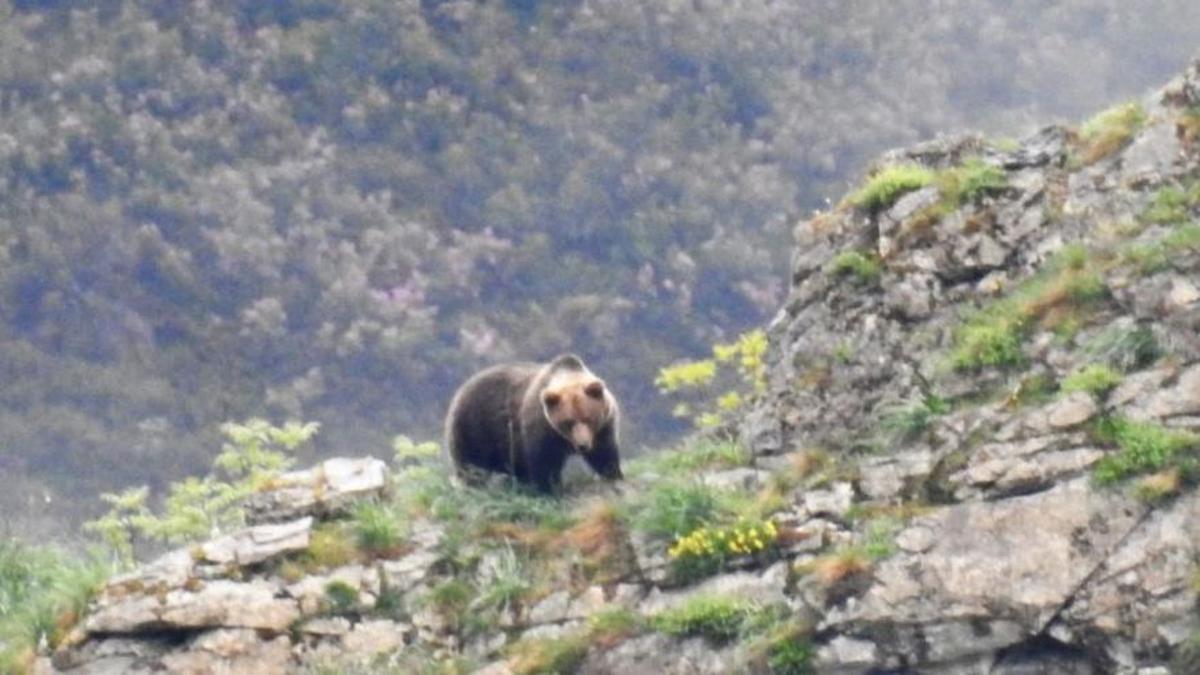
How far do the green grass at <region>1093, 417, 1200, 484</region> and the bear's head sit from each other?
137 inches

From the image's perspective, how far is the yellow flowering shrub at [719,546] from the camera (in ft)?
37.4

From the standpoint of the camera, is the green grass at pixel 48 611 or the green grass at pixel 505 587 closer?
the green grass at pixel 505 587

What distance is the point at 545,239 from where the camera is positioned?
118 feet

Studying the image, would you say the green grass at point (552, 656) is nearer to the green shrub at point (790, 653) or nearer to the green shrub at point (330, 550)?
the green shrub at point (790, 653)

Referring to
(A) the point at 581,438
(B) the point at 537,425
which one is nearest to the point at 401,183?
(B) the point at 537,425

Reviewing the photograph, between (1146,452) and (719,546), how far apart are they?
215 centimetres

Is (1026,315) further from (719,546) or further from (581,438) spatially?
(581,438)

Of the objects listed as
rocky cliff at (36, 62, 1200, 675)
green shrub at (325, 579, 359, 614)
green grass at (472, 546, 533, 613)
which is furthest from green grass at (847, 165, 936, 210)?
green shrub at (325, 579, 359, 614)

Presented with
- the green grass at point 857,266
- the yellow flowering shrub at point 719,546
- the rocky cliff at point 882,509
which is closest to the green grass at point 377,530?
the rocky cliff at point 882,509

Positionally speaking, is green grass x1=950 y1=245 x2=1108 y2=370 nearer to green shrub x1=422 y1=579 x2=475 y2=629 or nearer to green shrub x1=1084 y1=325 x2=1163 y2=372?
green shrub x1=1084 y1=325 x2=1163 y2=372

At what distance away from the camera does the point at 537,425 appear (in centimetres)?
1353

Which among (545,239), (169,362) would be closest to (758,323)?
(545,239)

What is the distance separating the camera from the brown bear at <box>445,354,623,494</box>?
13438 mm

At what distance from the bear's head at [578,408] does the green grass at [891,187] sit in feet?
6.12
